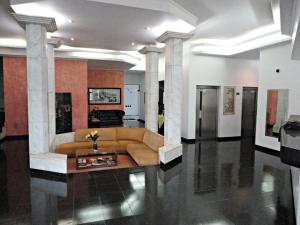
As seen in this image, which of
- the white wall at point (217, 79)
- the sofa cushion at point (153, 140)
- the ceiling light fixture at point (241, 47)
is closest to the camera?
the sofa cushion at point (153, 140)

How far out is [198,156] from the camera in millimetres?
6613

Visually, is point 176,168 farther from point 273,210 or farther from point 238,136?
point 238,136

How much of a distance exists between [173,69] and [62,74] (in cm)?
516

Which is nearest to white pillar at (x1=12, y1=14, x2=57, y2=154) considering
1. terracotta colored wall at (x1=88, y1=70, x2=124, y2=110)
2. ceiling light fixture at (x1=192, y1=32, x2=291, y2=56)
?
ceiling light fixture at (x1=192, y1=32, x2=291, y2=56)

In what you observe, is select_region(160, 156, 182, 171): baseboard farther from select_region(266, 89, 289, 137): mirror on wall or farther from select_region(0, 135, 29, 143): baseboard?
select_region(0, 135, 29, 143): baseboard

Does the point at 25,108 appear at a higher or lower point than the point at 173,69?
lower

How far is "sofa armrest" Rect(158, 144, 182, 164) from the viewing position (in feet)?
18.0

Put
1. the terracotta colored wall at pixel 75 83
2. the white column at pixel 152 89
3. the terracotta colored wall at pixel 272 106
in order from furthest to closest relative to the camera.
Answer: the terracotta colored wall at pixel 75 83 → the white column at pixel 152 89 → the terracotta colored wall at pixel 272 106

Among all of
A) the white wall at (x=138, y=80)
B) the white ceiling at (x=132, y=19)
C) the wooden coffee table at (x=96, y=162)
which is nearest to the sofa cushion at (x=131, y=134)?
the wooden coffee table at (x=96, y=162)

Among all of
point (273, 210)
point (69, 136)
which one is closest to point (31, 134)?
point (69, 136)

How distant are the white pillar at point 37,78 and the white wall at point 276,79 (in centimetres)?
642

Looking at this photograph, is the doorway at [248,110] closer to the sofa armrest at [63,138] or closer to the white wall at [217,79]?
the white wall at [217,79]

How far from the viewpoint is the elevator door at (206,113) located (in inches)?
349

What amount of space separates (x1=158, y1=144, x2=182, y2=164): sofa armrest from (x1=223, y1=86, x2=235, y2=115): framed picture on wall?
3912 mm
